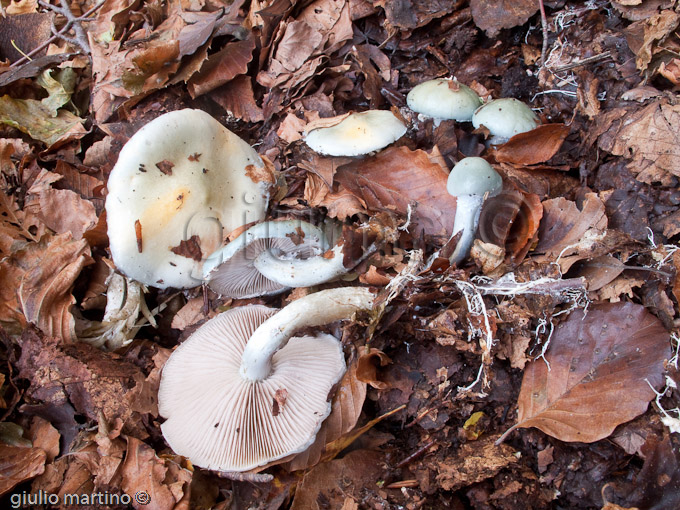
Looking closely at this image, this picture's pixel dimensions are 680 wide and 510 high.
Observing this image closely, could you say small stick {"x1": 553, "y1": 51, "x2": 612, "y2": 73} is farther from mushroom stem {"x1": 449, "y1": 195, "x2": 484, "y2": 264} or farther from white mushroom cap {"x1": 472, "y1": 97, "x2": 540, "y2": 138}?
mushroom stem {"x1": 449, "y1": 195, "x2": 484, "y2": 264}

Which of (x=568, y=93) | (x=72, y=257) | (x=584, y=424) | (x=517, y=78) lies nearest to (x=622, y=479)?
(x=584, y=424)

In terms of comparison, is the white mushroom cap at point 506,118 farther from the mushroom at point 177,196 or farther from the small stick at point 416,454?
the small stick at point 416,454

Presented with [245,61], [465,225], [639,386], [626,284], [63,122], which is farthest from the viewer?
[63,122]

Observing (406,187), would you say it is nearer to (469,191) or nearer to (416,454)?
(469,191)

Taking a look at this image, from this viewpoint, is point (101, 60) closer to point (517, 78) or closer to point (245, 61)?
point (245, 61)

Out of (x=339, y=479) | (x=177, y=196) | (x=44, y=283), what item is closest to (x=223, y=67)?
(x=177, y=196)

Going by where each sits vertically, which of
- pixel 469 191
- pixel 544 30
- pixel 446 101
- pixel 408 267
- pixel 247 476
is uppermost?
pixel 544 30
